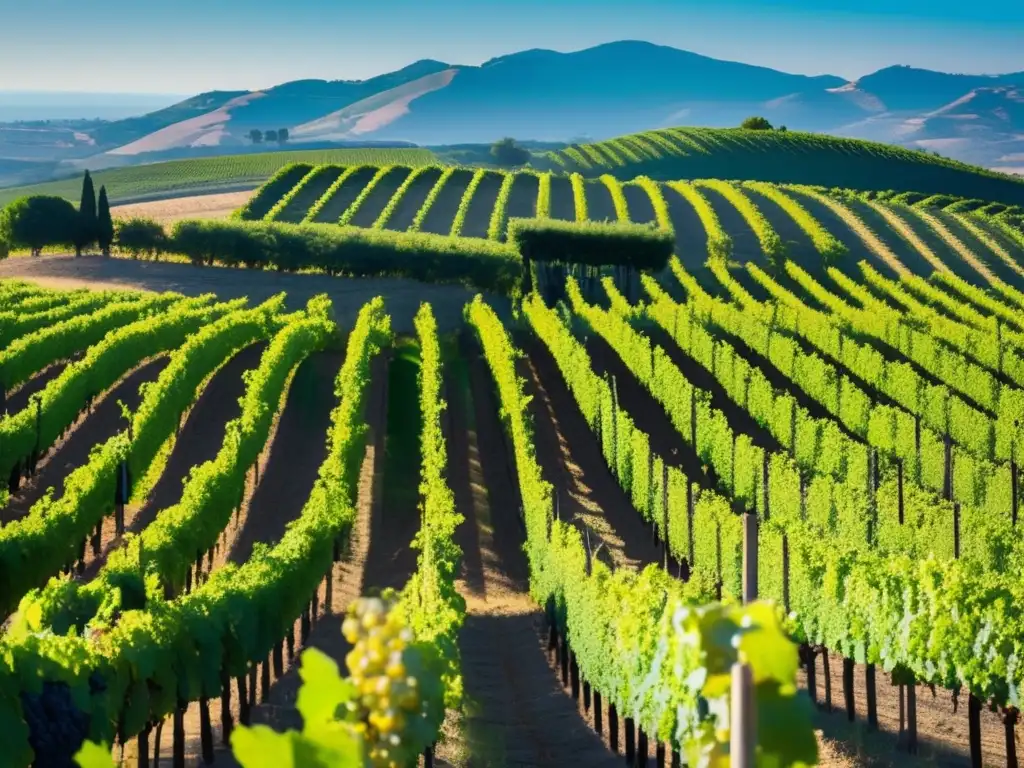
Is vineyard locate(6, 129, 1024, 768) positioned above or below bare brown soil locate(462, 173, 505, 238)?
below

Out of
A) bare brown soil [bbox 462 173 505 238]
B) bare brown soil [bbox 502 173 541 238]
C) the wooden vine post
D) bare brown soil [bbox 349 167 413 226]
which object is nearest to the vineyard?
the wooden vine post

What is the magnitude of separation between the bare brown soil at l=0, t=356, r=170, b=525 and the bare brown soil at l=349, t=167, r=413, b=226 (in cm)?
3940

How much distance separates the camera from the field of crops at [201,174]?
447ft

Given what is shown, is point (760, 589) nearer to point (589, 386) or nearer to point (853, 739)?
point (853, 739)

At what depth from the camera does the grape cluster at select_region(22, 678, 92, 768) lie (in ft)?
47.5

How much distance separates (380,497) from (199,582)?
9264mm

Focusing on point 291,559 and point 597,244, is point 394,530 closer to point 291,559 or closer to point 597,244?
point 291,559

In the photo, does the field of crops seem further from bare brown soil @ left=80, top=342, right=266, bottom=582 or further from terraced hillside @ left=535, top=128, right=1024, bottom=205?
bare brown soil @ left=80, top=342, right=266, bottom=582

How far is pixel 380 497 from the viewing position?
118 feet

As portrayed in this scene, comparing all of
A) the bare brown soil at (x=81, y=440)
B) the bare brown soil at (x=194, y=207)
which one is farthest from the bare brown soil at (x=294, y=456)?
the bare brown soil at (x=194, y=207)

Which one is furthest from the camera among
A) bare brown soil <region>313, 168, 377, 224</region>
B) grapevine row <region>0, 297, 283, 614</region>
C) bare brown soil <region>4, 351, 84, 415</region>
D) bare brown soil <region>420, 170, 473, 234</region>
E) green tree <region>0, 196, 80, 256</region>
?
bare brown soil <region>313, 168, 377, 224</region>

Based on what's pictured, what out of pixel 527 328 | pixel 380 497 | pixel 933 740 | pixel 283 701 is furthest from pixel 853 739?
pixel 527 328

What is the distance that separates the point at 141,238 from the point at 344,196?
19933mm

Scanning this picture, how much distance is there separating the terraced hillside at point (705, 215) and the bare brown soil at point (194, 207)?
7.20m
